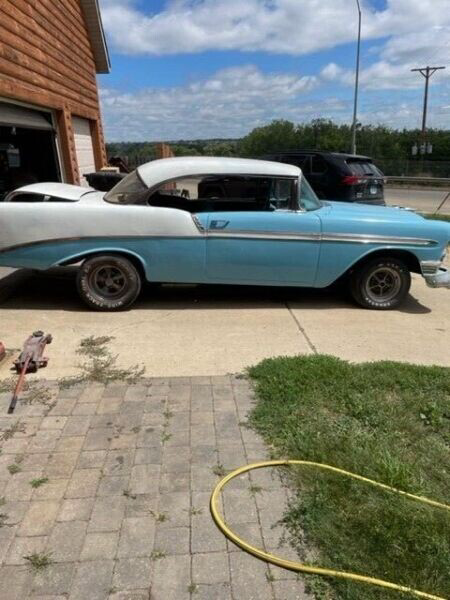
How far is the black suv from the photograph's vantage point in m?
11.6

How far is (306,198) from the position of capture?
5504 mm

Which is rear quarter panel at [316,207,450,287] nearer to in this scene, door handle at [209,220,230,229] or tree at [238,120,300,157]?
door handle at [209,220,230,229]

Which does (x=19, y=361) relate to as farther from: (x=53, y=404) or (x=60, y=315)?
(x=60, y=315)

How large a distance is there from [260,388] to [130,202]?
2.63m

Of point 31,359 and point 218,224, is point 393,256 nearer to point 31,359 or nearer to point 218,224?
point 218,224

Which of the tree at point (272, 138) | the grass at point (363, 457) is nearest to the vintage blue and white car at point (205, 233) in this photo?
the grass at point (363, 457)

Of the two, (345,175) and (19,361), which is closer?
(19,361)

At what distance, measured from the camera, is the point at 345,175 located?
11633mm

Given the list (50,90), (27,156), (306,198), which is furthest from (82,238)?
(27,156)

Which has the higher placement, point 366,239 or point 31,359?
point 366,239

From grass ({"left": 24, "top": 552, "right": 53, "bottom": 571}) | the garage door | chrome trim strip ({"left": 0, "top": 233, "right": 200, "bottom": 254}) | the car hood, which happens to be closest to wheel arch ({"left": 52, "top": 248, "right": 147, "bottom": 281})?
chrome trim strip ({"left": 0, "top": 233, "right": 200, "bottom": 254})

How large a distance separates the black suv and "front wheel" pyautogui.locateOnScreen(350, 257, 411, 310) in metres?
6.33

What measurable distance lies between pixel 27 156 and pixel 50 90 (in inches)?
89.3

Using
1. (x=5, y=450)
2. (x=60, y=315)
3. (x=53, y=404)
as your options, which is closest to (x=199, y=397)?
(x=53, y=404)
